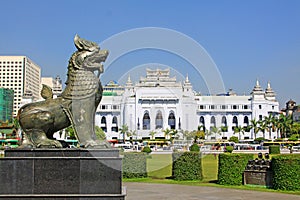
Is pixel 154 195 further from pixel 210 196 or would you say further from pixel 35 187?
pixel 35 187

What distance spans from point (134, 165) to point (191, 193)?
4.88 meters

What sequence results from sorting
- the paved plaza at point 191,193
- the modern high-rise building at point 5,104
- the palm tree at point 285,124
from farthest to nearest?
1. the modern high-rise building at point 5,104
2. the palm tree at point 285,124
3. the paved plaza at point 191,193

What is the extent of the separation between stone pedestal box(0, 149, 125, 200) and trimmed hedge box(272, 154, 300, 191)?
6.93m

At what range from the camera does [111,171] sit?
8797 millimetres

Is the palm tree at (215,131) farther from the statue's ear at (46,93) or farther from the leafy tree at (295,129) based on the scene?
the statue's ear at (46,93)

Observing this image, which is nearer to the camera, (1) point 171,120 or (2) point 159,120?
(1) point 171,120

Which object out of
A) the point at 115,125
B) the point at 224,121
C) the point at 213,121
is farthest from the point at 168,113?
the point at 224,121

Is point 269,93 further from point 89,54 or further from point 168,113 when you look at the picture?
point 89,54

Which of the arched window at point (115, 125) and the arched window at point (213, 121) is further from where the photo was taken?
the arched window at point (213, 121)

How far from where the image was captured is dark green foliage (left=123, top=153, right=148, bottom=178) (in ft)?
54.5

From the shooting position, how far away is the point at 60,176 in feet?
28.7

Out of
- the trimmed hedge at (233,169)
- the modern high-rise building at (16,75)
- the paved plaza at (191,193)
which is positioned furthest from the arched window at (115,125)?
the paved plaza at (191,193)

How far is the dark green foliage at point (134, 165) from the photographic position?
1661cm

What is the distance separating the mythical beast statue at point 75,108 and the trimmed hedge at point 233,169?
7238 mm
